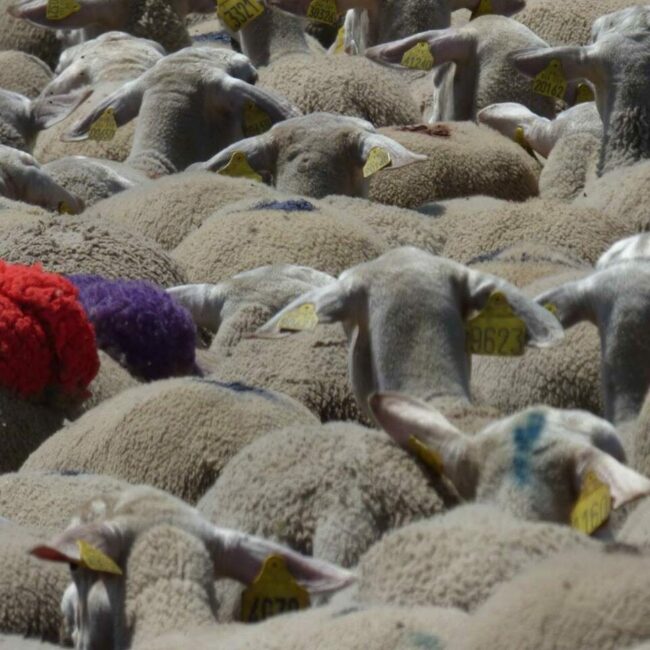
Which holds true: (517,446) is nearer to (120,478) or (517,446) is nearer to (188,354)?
(120,478)

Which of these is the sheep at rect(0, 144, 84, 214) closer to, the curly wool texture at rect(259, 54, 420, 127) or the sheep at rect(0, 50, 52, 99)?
the curly wool texture at rect(259, 54, 420, 127)

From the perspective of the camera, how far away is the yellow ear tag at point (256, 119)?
374 inches

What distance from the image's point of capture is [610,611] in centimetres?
351

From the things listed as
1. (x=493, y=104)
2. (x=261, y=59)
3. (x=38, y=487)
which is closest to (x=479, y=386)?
(x=38, y=487)

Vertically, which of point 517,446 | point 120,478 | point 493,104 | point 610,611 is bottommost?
point 493,104

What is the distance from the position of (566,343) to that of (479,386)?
0.27 meters

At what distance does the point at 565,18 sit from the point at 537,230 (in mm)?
3442

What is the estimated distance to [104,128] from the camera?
9836 millimetres

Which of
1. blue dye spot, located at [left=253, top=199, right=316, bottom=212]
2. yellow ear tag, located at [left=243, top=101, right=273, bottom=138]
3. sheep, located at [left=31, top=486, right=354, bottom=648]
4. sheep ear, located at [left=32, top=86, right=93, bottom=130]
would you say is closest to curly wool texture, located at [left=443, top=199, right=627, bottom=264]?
blue dye spot, located at [left=253, top=199, right=316, bottom=212]

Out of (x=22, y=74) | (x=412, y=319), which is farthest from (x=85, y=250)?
(x=22, y=74)

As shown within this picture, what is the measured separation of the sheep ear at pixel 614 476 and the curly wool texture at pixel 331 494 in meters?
0.37

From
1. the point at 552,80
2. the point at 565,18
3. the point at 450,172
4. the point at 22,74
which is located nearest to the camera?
the point at 552,80

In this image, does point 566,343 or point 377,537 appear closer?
point 377,537

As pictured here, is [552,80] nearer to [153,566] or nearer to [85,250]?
[85,250]
